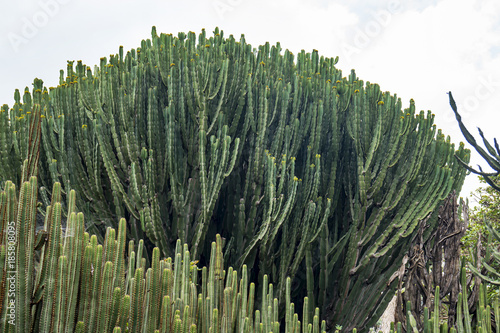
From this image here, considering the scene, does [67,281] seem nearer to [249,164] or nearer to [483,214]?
[249,164]

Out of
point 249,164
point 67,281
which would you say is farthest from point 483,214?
point 67,281

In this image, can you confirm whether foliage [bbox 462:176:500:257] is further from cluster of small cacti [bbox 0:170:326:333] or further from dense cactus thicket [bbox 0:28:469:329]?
cluster of small cacti [bbox 0:170:326:333]

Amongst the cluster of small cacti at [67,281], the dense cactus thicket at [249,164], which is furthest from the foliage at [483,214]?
the cluster of small cacti at [67,281]

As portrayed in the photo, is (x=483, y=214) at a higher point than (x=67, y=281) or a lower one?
higher

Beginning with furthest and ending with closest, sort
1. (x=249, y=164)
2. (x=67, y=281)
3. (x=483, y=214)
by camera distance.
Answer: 1. (x=483, y=214)
2. (x=249, y=164)
3. (x=67, y=281)

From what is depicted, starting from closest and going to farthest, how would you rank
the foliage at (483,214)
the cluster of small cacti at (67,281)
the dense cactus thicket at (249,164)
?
the cluster of small cacti at (67,281) < the dense cactus thicket at (249,164) < the foliage at (483,214)

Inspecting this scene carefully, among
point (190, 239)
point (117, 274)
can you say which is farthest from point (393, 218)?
point (117, 274)

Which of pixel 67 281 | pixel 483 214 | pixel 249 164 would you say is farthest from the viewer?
pixel 483 214

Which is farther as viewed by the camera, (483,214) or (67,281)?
(483,214)

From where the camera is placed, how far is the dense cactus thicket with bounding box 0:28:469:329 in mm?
5660

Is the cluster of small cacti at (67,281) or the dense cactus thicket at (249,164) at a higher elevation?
the dense cactus thicket at (249,164)

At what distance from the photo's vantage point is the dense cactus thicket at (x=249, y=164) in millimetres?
5660

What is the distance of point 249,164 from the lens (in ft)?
19.9

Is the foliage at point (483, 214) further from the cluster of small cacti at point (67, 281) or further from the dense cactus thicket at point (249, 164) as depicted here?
the cluster of small cacti at point (67, 281)
